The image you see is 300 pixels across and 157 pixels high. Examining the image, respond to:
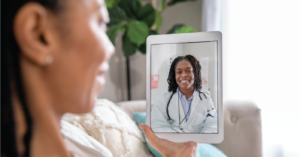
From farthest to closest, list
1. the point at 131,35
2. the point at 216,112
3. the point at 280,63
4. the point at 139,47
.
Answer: the point at 139,47, the point at 131,35, the point at 280,63, the point at 216,112

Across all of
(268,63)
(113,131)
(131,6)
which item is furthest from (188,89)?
(131,6)

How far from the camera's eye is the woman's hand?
24.2 inches

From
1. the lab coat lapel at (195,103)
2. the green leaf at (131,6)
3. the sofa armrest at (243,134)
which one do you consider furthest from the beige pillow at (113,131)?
the green leaf at (131,6)

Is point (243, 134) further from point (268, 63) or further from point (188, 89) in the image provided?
point (188, 89)

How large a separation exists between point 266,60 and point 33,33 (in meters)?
1.18

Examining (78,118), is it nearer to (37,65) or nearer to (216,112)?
(216,112)

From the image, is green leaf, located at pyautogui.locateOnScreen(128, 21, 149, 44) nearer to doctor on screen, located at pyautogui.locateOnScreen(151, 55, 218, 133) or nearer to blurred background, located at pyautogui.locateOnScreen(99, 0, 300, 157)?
blurred background, located at pyautogui.locateOnScreen(99, 0, 300, 157)

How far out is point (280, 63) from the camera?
1073mm

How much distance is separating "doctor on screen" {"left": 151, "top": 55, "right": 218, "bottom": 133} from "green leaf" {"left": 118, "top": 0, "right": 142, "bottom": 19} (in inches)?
38.3

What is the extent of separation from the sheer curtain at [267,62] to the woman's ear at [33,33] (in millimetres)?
1085

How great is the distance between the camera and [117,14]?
1436 mm

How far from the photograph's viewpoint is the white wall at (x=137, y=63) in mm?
1816

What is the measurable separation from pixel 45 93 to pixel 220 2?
4.77ft

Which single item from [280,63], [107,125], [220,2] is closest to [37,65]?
[107,125]
